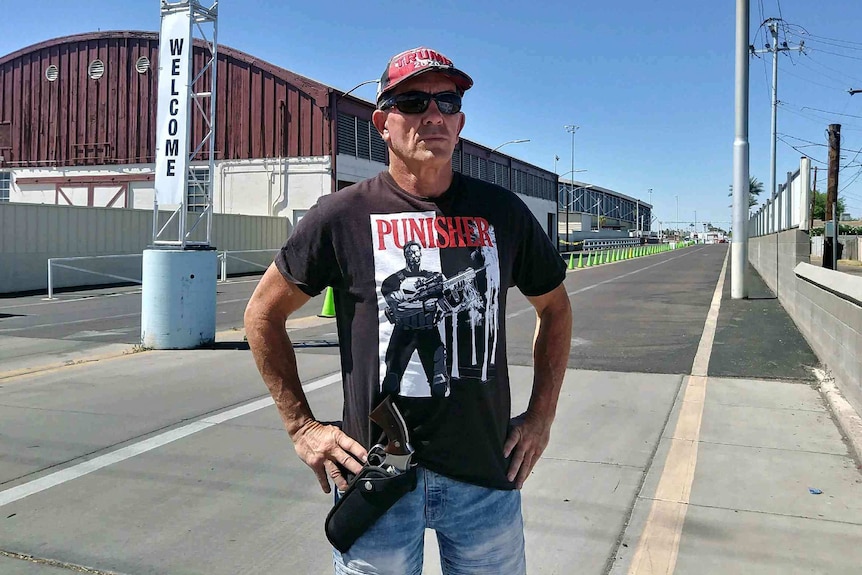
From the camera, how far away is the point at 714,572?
131 inches

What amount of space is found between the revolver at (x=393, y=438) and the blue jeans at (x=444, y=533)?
0.25 ft

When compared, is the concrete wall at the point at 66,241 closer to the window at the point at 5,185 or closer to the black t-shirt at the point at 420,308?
the window at the point at 5,185

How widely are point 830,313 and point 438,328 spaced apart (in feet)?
23.8

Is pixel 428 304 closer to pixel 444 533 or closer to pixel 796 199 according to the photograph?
pixel 444 533

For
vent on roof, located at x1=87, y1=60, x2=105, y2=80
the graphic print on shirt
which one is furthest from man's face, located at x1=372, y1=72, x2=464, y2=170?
vent on roof, located at x1=87, y1=60, x2=105, y2=80

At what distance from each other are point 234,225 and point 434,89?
29347 mm

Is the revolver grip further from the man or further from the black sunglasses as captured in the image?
the black sunglasses

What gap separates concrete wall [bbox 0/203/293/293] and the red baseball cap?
69.3 feet

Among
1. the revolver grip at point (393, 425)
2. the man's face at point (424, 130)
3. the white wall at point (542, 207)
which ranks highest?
the white wall at point (542, 207)

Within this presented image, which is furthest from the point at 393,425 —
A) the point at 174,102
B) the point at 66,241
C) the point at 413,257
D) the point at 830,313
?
the point at 66,241

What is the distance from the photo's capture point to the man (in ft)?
6.32

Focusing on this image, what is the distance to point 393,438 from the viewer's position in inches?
74.2

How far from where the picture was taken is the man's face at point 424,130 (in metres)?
2.03

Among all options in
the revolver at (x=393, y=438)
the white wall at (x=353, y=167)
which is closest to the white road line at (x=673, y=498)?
the revolver at (x=393, y=438)
